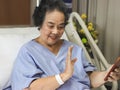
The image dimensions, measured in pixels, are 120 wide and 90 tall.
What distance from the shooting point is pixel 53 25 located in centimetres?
148

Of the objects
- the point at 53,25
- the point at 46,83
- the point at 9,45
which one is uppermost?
the point at 53,25

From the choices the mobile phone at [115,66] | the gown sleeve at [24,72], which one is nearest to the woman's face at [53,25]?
the gown sleeve at [24,72]

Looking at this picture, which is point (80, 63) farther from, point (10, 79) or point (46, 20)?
point (10, 79)

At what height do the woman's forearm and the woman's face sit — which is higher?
the woman's face

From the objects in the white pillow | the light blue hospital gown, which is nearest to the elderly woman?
the light blue hospital gown

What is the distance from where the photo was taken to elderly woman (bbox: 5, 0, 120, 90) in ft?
4.58

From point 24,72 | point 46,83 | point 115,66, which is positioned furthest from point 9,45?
point 115,66

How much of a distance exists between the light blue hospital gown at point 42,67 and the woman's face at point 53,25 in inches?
3.9

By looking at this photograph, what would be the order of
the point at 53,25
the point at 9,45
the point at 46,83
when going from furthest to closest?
the point at 9,45 < the point at 53,25 < the point at 46,83

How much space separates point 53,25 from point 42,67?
0.84 ft

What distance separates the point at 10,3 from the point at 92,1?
36.2 inches

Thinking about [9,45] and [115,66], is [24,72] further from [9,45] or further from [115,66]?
[115,66]

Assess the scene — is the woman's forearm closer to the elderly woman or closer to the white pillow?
the elderly woman

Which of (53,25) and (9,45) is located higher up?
(53,25)
